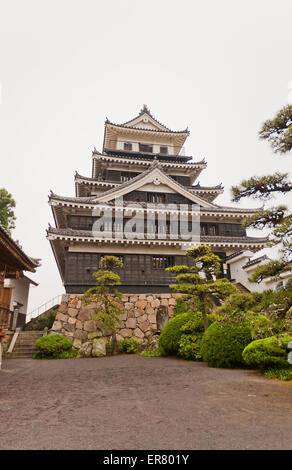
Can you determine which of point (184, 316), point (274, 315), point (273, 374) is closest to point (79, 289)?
point (184, 316)

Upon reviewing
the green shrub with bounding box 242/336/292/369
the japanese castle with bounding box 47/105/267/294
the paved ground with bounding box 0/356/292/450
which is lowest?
the paved ground with bounding box 0/356/292/450

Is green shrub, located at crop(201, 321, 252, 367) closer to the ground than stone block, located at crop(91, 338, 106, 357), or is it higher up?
higher up

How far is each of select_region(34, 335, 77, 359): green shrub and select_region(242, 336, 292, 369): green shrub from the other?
10.5 m

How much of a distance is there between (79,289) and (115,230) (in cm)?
497

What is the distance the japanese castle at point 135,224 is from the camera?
19.9 m

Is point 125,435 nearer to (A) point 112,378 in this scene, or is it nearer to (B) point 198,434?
(B) point 198,434

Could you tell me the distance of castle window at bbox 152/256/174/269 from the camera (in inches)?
831

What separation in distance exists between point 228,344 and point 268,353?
1.63 metres

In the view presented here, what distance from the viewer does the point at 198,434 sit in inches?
148

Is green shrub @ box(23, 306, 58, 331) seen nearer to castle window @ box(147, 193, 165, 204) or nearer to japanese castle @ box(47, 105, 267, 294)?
japanese castle @ box(47, 105, 267, 294)

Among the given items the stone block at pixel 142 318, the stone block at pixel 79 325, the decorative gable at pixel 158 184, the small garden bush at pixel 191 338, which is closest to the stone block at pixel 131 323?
the stone block at pixel 142 318

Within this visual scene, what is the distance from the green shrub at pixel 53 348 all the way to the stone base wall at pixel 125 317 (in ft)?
4.73

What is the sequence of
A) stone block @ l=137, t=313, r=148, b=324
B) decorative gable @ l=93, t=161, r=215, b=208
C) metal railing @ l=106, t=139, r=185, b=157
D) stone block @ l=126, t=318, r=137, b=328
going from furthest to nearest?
metal railing @ l=106, t=139, r=185, b=157, decorative gable @ l=93, t=161, r=215, b=208, stone block @ l=137, t=313, r=148, b=324, stone block @ l=126, t=318, r=137, b=328

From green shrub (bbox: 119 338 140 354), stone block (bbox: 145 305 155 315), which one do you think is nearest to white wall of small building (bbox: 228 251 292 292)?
stone block (bbox: 145 305 155 315)
